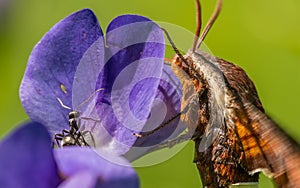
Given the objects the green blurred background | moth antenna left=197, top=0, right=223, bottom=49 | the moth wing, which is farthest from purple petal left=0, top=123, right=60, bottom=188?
the green blurred background

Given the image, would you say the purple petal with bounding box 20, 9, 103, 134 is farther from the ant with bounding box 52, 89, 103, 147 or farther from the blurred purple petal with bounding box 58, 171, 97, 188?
the blurred purple petal with bounding box 58, 171, 97, 188

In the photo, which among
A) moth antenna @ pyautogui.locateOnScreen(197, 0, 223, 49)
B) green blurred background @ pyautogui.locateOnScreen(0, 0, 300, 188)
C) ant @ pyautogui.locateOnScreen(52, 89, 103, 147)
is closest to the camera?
ant @ pyautogui.locateOnScreen(52, 89, 103, 147)

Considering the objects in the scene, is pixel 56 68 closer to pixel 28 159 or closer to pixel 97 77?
pixel 97 77

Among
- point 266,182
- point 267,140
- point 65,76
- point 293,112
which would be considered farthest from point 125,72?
point 293,112

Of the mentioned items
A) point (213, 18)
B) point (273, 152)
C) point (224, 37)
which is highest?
point (213, 18)

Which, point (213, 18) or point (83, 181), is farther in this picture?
point (213, 18)

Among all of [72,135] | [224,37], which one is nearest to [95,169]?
[72,135]

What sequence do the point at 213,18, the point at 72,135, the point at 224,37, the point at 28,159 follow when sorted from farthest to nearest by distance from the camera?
the point at 224,37 → the point at 213,18 → the point at 72,135 → the point at 28,159
